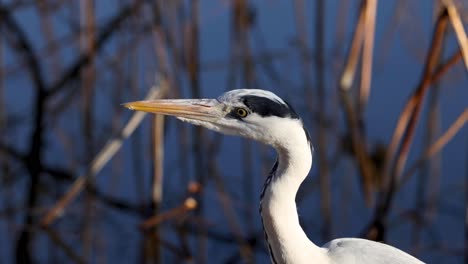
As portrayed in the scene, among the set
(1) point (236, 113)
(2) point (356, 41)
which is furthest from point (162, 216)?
(1) point (236, 113)

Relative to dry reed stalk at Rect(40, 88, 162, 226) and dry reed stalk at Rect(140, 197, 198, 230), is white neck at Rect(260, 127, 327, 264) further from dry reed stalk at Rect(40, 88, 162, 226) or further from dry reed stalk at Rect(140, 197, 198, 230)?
dry reed stalk at Rect(40, 88, 162, 226)

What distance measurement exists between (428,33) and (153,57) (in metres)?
1.29

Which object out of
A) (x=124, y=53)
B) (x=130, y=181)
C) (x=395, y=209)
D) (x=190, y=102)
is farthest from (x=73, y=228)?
(x=190, y=102)

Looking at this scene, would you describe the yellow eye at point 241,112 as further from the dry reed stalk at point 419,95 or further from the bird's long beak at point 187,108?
the dry reed stalk at point 419,95

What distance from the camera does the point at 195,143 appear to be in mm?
2873

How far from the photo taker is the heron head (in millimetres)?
1264

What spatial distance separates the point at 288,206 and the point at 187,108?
0.24m

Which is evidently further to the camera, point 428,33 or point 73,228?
point 428,33

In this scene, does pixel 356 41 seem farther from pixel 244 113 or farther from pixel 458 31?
pixel 244 113

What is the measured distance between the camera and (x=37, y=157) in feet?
10.4

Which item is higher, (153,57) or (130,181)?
(153,57)

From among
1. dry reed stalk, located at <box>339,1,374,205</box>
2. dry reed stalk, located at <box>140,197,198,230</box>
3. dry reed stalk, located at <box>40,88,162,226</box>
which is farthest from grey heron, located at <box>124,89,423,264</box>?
dry reed stalk, located at <box>339,1,374,205</box>

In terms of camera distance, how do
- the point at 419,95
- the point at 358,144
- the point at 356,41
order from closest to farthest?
the point at 419,95, the point at 356,41, the point at 358,144

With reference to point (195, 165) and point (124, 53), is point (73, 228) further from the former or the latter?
point (124, 53)
